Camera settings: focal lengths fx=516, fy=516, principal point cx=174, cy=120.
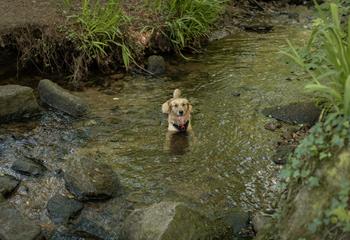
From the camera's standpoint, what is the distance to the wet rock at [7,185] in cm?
511

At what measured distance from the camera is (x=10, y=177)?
5.32 metres

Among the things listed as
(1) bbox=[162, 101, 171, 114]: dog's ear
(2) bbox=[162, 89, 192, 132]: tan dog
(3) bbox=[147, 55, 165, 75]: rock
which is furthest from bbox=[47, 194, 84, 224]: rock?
(3) bbox=[147, 55, 165, 75]: rock

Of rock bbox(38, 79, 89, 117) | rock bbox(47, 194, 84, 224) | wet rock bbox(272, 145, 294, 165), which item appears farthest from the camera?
rock bbox(38, 79, 89, 117)

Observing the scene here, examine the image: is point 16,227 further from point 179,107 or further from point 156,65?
point 156,65

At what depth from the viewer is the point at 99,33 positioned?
8.01 m

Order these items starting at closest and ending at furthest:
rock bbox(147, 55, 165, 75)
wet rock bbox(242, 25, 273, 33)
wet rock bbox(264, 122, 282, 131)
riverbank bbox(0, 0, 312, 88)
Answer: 1. wet rock bbox(264, 122, 282, 131)
2. riverbank bbox(0, 0, 312, 88)
3. rock bbox(147, 55, 165, 75)
4. wet rock bbox(242, 25, 273, 33)

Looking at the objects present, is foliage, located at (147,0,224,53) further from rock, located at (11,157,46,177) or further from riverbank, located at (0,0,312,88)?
rock, located at (11,157,46,177)

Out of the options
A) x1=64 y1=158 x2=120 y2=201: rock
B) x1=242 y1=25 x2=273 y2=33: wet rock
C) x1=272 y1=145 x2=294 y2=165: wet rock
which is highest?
x1=242 y1=25 x2=273 y2=33: wet rock

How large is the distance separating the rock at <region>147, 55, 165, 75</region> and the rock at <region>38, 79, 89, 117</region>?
1622mm

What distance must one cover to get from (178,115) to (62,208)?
→ 1.94 metres

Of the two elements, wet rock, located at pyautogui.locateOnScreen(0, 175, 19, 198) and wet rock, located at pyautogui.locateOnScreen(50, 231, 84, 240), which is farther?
wet rock, located at pyautogui.locateOnScreen(0, 175, 19, 198)

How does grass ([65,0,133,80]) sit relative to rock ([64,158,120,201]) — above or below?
above

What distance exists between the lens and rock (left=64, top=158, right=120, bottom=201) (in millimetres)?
5020

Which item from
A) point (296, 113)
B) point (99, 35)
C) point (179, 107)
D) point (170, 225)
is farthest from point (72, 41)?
point (170, 225)
